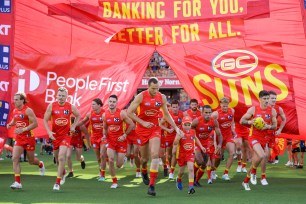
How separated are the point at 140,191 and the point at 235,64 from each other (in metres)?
4.83

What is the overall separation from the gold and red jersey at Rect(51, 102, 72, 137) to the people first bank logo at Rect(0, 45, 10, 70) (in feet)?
11.7

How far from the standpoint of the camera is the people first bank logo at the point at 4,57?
15.9m

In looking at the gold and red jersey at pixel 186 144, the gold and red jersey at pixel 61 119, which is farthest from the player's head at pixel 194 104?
the gold and red jersey at pixel 61 119

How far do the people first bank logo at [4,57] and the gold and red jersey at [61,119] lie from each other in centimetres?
357

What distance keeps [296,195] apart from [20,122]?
19.5 ft

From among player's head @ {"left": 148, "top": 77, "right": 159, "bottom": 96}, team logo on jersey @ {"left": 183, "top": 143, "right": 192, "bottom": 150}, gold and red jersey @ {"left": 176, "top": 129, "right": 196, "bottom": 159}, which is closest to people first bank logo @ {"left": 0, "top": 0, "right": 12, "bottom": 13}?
player's head @ {"left": 148, "top": 77, "right": 159, "bottom": 96}

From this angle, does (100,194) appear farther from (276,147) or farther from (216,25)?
(276,147)

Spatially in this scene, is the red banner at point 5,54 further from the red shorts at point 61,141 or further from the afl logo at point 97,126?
the red shorts at point 61,141

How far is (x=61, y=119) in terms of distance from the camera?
12.9 m

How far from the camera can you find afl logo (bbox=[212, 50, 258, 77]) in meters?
15.7

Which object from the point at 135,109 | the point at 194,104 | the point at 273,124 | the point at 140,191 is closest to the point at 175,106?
Answer: the point at 194,104

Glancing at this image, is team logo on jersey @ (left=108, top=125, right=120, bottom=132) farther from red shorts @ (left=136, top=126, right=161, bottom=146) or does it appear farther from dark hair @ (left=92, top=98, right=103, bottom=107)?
red shorts @ (left=136, top=126, right=161, bottom=146)

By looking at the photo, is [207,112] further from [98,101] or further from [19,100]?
[19,100]

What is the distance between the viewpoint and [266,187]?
44.3 feet
